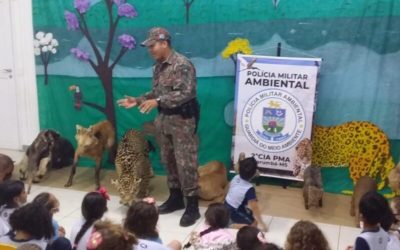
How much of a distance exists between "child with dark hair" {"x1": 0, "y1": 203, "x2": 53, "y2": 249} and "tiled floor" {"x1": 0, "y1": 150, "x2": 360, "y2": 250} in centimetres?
146

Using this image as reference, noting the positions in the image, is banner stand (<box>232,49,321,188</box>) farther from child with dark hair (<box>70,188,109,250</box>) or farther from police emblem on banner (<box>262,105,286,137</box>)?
child with dark hair (<box>70,188,109,250</box>)

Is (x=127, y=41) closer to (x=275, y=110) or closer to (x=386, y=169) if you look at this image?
(x=275, y=110)

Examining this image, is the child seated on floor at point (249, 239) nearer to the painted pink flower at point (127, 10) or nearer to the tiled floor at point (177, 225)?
the tiled floor at point (177, 225)

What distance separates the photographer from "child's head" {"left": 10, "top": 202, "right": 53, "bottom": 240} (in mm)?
2449

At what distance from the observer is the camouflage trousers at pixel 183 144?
4.10 metres

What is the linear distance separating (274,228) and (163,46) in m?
1.73

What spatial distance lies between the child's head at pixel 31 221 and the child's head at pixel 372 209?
166 cm

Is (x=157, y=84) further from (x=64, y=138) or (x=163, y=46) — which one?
(x=64, y=138)

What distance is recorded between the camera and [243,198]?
3.80 metres

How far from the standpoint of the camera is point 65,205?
4543mm

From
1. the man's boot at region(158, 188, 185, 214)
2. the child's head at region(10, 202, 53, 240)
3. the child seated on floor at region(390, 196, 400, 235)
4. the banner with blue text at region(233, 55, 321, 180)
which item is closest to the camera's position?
the child's head at region(10, 202, 53, 240)

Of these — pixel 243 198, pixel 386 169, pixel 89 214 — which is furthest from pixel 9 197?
pixel 386 169

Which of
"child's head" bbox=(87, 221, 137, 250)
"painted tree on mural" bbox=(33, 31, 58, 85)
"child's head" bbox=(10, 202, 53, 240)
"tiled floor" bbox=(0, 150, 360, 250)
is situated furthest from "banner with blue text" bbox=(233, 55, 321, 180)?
"child's head" bbox=(87, 221, 137, 250)

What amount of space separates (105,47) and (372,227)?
3.68m
